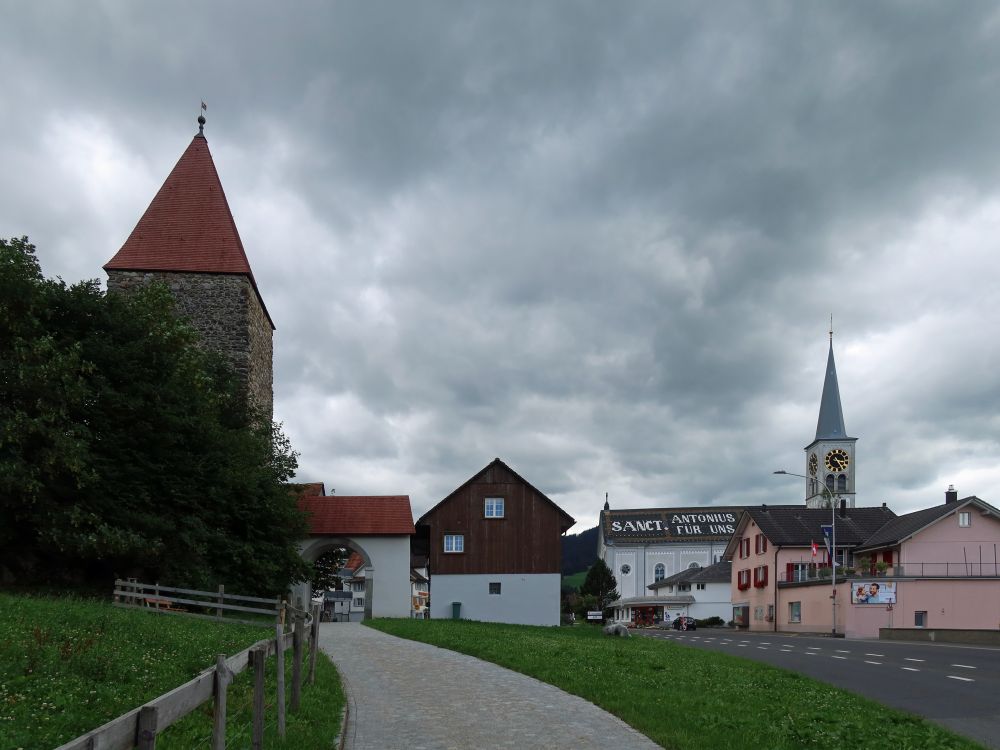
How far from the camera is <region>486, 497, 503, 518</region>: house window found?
47281 mm

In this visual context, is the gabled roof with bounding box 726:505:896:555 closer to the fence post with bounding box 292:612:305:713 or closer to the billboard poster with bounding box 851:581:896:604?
the billboard poster with bounding box 851:581:896:604

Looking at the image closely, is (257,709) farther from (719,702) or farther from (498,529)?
(498,529)

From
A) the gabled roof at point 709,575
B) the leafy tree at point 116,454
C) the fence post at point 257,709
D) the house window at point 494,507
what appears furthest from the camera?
the gabled roof at point 709,575

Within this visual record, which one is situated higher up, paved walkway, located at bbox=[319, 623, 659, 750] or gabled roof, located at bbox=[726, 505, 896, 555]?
gabled roof, located at bbox=[726, 505, 896, 555]

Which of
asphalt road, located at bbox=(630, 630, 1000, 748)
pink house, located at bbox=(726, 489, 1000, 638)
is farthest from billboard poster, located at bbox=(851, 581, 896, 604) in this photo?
asphalt road, located at bbox=(630, 630, 1000, 748)

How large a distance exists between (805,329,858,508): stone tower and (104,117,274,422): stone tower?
83905mm

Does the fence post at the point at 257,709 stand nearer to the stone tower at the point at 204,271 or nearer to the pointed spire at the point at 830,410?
the stone tower at the point at 204,271

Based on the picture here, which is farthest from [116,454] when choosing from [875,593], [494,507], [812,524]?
[812,524]

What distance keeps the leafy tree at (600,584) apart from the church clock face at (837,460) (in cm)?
3050

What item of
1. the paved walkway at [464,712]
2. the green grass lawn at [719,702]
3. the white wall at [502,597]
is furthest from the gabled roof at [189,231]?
the paved walkway at [464,712]

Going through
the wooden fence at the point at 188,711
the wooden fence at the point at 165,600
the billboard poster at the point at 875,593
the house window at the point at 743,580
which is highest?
the wooden fence at the point at 188,711

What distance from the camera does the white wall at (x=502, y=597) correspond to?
1801 inches

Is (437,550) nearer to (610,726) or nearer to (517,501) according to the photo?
(517,501)

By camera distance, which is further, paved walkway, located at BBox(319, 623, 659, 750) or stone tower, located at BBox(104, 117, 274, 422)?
stone tower, located at BBox(104, 117, 274, 422)
